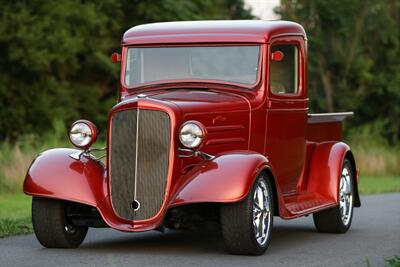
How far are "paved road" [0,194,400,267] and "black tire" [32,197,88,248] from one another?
0.34 feet

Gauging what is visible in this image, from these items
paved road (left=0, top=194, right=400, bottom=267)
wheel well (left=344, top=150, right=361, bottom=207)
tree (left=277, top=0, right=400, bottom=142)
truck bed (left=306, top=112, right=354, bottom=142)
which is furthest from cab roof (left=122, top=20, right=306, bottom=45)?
tree (left=277, top=0, right=400, bottom=142)

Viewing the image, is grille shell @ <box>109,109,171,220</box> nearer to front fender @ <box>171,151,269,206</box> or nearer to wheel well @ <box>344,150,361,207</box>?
front fender @ <box>171,151,269,206</box>

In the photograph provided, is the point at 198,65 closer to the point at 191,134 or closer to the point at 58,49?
the point at 191,134

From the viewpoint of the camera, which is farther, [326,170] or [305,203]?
[326,170]

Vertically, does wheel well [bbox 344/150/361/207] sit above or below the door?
below

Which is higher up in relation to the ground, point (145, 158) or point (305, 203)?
point (145, 158)

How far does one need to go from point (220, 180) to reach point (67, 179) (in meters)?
1.43

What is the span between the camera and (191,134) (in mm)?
10812

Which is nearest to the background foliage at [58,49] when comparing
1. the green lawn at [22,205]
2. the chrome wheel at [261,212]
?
the green lawn at [22,205]

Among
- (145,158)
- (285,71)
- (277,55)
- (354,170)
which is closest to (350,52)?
(354,170)

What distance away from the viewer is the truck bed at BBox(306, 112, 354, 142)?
13453 mm

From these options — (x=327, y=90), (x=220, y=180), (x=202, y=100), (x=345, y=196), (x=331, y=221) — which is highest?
(x=202, y=100)

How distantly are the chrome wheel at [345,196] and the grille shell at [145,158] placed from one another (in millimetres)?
3268

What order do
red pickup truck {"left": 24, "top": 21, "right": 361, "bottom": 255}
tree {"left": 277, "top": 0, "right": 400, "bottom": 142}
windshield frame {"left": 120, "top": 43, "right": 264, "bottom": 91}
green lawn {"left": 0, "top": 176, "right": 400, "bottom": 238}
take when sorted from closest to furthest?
1. red pickup truck {"left": 24, "top": 21, "right": 361, "bottom": 255}
2. windshield frame {"left": 120, "top": 43, "right": 264, "bottom": 91}
3. green lawn {"left": 0, "top": 176, "right": 400, "bottom": 238}
4. tree {"left": 277, "top": 0, "right": 400, "bottom": 142}
